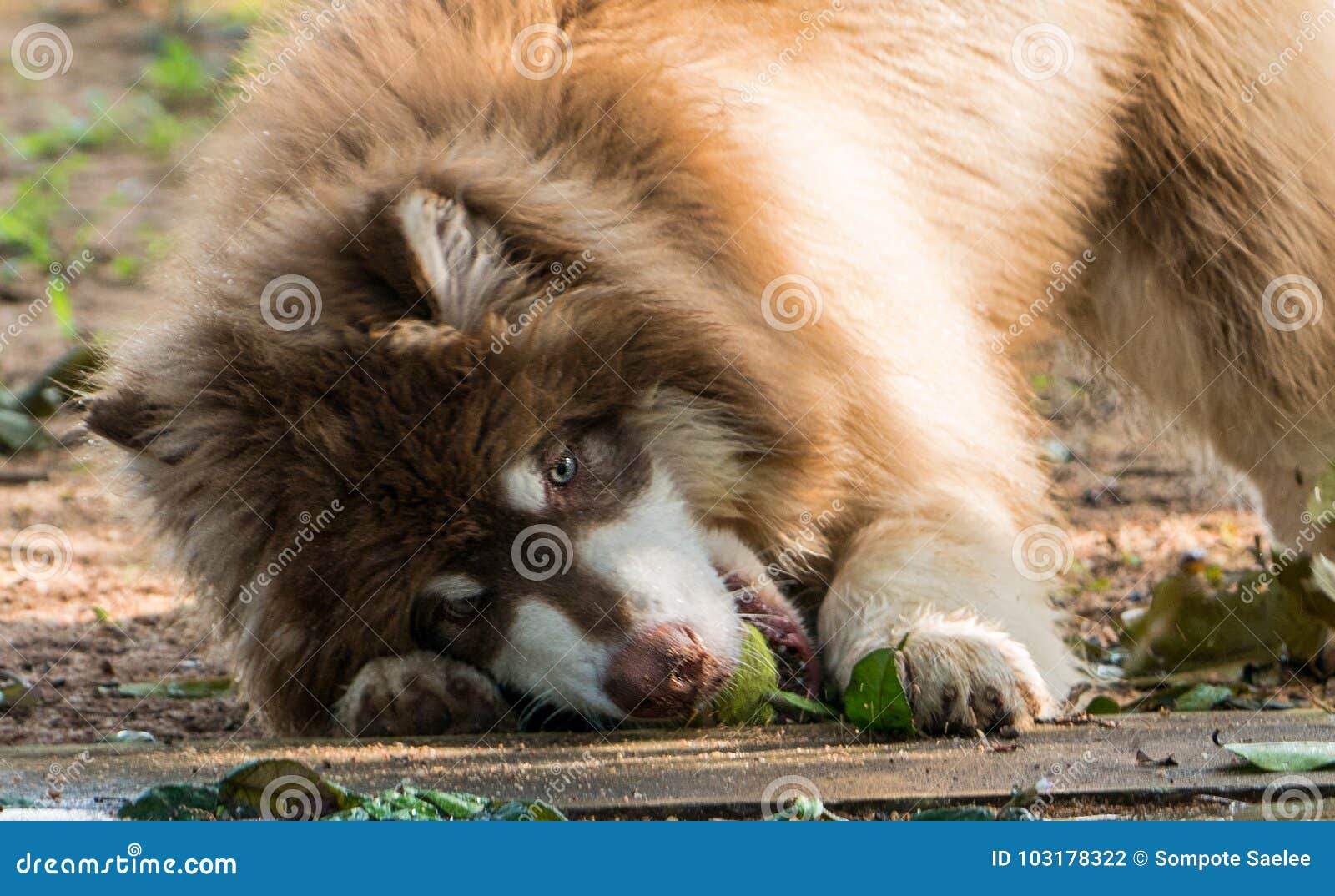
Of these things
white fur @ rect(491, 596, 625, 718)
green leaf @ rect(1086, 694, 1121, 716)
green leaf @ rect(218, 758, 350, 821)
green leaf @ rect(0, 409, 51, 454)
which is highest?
green leaf @ rect(1086, 694, 1121, 716)

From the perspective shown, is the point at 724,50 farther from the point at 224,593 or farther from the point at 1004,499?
the point at 224,593

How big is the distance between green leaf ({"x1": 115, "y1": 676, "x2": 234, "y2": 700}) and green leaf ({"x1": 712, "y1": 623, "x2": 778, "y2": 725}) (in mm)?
→ 2036

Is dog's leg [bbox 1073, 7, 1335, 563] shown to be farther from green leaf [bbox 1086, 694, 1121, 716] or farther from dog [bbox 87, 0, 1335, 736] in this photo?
green leaf [bbox 1086, 694, 1121, 716]

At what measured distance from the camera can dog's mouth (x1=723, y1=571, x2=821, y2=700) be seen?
12.7ft

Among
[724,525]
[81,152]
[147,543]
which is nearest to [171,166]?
Result: [81,152]

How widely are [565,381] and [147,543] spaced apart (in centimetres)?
131

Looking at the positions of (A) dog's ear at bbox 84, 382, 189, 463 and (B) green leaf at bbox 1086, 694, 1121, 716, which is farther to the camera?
(B) green leaf at bbox 1086, 694, 1121, 716

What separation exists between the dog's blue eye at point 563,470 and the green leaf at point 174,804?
981 mm

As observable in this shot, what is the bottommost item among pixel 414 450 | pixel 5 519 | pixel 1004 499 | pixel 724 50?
pixel 5 519

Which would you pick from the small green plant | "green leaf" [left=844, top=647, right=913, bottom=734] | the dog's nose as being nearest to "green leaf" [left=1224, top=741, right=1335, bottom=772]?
"green leaf" [left=844, top=647, right=913, bottom=734]

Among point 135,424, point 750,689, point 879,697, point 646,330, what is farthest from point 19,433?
point 879,697

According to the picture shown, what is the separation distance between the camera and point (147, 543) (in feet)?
13.0

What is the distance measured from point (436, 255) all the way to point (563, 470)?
22.3 inches

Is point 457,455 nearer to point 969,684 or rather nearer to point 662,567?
point 662,567
